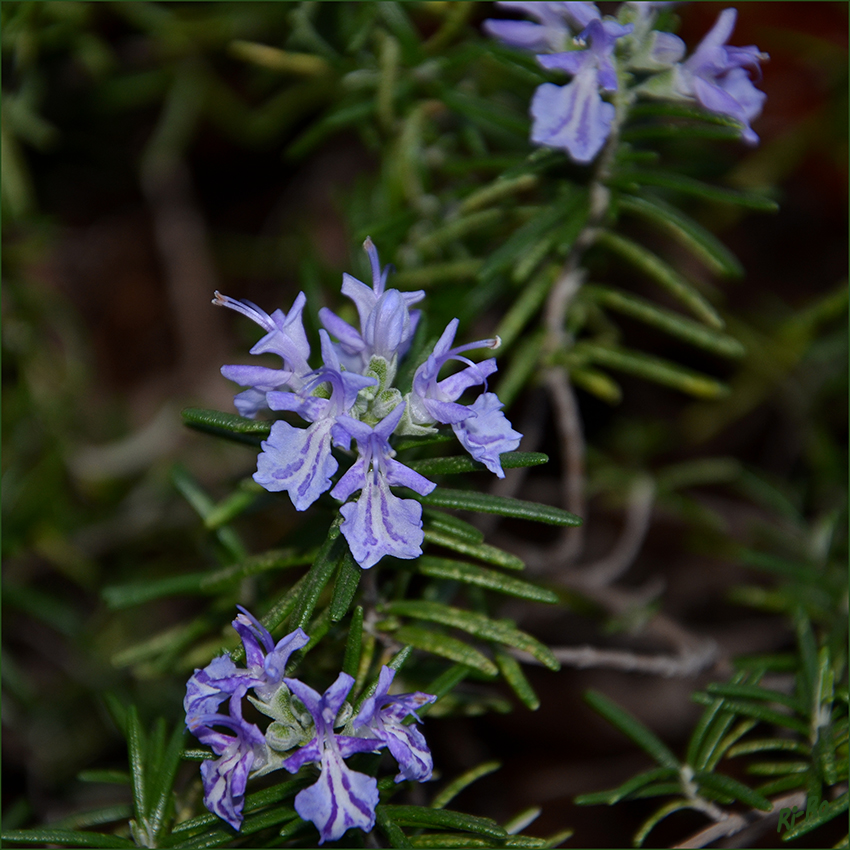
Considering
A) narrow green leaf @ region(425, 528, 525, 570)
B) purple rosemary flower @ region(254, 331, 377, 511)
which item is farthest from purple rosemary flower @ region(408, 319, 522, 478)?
narrow green leaf @ region(425, 528, 525, 570)

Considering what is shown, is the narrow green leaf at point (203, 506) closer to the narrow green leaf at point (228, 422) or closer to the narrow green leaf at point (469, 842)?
the narrow green leaf at point (228, 422)

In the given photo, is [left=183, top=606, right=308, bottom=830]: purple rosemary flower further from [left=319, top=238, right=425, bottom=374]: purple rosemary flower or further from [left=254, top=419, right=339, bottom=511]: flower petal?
[left=319, top=238, right=425, bottom=374]: purple rosemary flower

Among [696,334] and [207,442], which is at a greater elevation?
[696,334]

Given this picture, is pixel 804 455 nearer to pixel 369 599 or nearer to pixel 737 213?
pixel 737 213

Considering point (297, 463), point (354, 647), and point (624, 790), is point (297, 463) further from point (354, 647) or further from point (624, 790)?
point (624, 790)

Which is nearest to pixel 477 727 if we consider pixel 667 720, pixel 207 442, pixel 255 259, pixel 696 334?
pixel 667 720
